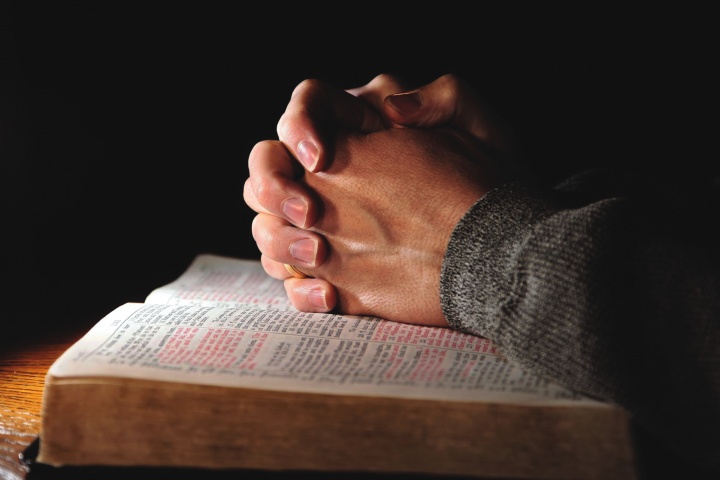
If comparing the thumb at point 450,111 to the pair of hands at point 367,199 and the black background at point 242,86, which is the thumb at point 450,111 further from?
the black background at point 242,86

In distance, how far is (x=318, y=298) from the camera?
2.59 feet

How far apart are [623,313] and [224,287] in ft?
1.73

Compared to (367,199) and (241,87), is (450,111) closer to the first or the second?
(367,199)

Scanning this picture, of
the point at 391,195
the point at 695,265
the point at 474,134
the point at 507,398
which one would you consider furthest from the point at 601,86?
the point at 507,398

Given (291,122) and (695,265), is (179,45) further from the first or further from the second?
(695,265)

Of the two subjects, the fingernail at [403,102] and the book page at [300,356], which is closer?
the book page at [300,356]

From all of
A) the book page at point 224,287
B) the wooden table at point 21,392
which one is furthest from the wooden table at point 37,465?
the book page at point 224,287

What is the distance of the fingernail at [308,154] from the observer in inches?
30.6

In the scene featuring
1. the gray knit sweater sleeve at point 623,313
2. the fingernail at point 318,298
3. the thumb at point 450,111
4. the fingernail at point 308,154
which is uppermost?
the thumb at point 450,111

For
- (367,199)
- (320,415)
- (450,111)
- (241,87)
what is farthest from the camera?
(241,87)

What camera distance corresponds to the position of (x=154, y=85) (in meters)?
1.37

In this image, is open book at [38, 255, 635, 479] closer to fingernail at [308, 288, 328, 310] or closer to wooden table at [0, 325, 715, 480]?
wooden table at [0, 325, 715, 480]

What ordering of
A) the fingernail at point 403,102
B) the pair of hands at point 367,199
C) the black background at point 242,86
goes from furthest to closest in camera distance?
the black background at point 242,86
the fingernail at point 403,102
the pair of hands at point 367,199

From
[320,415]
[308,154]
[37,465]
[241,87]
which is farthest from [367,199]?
[241,87]
